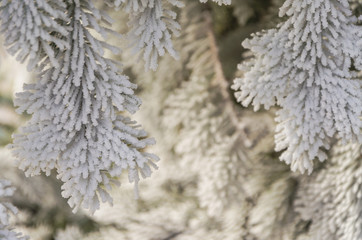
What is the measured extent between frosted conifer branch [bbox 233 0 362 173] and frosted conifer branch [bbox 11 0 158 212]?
0.18 m

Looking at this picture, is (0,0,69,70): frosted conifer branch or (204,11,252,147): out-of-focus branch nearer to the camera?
(0,0,69,70): frosted conifer branch

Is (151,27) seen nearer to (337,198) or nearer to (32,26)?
(32,26)

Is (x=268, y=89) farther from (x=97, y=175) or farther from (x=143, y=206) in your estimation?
(x=143, y=206)

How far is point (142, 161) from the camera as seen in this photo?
45 cm

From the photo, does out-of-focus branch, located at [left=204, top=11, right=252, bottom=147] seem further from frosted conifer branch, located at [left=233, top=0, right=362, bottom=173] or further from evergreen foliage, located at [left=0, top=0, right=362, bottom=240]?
frosted conifer branch, located at [left=233, top=0, right=362, bottom=173]

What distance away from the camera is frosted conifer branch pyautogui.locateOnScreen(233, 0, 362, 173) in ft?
1.54

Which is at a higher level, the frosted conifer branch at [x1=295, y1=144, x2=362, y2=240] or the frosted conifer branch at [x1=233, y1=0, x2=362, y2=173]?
the frosted conifer branch at [x1=233, y1=0, x2=362, y2=173]

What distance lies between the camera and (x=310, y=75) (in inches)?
19.0

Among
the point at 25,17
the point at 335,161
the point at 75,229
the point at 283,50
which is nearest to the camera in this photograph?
the point at 25,17

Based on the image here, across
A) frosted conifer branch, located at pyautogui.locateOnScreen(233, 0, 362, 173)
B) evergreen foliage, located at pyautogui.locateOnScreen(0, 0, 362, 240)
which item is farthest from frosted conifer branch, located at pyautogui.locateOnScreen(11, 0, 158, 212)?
frosted conifer branch, located at pyautogui.locateOnScreen(233, 0, 362, 173)

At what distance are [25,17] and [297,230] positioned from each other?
559mm

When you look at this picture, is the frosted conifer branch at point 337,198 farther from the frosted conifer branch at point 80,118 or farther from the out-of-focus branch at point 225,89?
the frosted conifer branch at point 80,118

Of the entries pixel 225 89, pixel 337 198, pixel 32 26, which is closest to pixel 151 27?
pixel 32 26

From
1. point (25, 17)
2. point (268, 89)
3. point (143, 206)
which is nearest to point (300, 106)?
point (268, 89)
